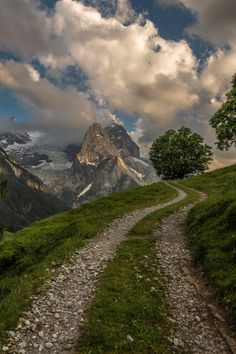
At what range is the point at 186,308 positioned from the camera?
61.1 feet

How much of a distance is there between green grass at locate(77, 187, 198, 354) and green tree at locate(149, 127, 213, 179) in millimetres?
85065

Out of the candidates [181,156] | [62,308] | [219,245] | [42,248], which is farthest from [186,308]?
[181,156]

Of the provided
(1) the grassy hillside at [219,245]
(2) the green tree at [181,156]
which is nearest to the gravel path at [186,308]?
(1) the grassy hillside at [219,245]

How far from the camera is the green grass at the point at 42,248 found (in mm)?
18859

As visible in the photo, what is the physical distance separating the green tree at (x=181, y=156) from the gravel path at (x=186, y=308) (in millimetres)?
80700

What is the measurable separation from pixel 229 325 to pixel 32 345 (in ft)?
29.6

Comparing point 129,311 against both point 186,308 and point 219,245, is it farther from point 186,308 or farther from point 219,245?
point 219,245

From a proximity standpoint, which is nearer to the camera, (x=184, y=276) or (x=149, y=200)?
(x=184, y=276)

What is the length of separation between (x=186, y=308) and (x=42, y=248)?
22180 millimetres

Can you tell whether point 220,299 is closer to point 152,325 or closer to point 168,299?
point 168,299

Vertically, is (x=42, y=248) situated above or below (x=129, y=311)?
above

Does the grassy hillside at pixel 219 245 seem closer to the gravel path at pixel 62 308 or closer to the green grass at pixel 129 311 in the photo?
the green grass at pixel 129 311

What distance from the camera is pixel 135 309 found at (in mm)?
17516

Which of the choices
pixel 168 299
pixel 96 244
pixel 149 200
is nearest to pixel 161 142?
pixel 149 200
